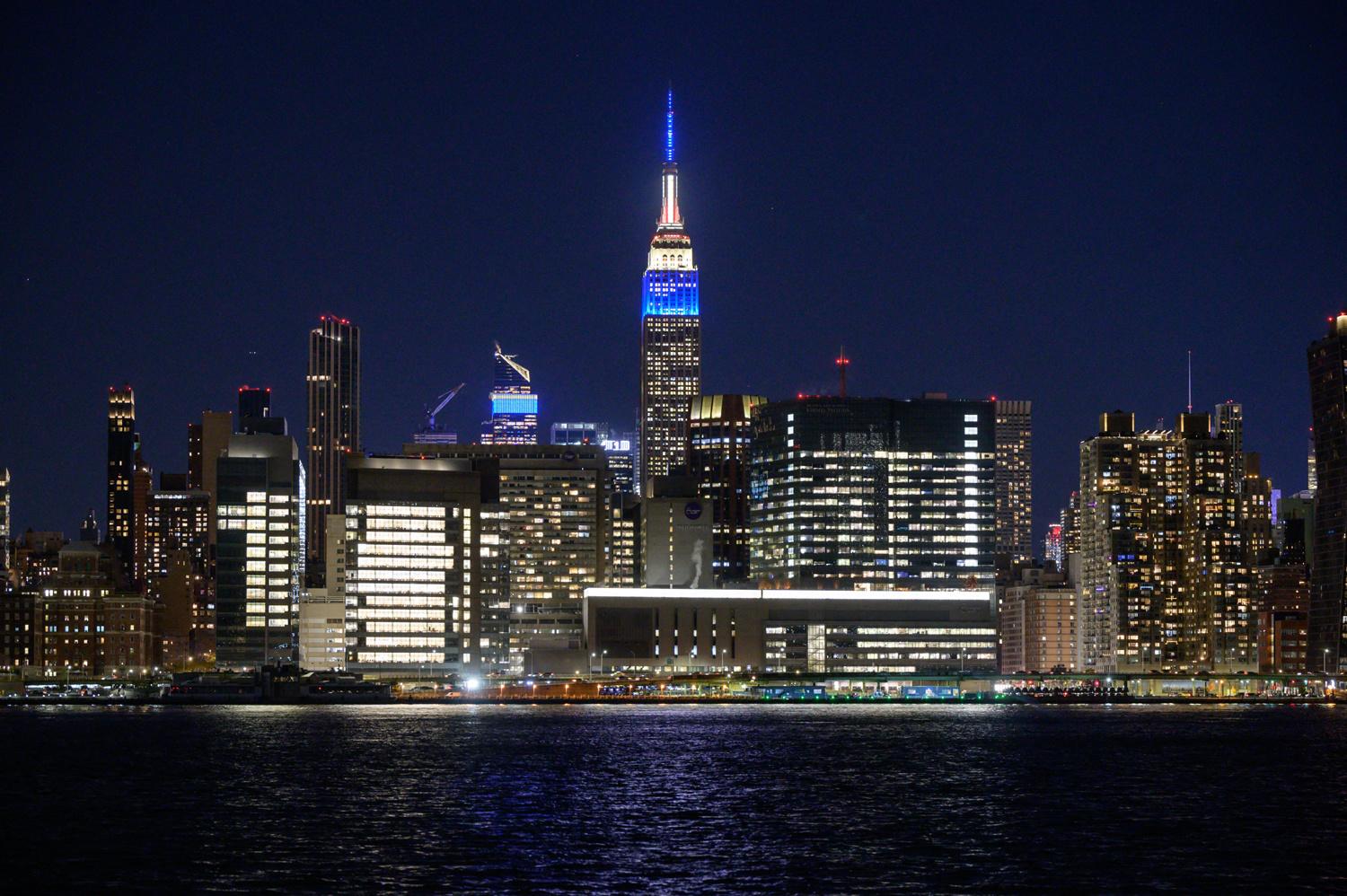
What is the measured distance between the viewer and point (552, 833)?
107m

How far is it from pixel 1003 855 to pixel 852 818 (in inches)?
693

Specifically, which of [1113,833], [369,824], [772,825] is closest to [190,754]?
[369,824]

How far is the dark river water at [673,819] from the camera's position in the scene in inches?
3583

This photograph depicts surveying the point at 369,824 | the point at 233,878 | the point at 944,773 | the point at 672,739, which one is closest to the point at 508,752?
the point at 672,739

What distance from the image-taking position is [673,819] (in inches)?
4505

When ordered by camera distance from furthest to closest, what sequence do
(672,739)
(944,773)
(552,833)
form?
(672,739), (944,773), (552,833)

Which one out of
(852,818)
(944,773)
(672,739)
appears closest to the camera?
(852,818)

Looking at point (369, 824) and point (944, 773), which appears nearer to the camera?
point (369, 824)

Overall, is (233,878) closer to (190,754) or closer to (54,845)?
(54,845)

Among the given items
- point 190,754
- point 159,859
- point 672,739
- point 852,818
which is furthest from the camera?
point 672,739

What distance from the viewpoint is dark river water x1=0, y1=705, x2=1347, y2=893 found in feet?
299

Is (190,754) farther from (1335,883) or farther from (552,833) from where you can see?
(1335,883)

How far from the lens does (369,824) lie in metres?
111

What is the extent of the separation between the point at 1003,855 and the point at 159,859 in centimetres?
4135
